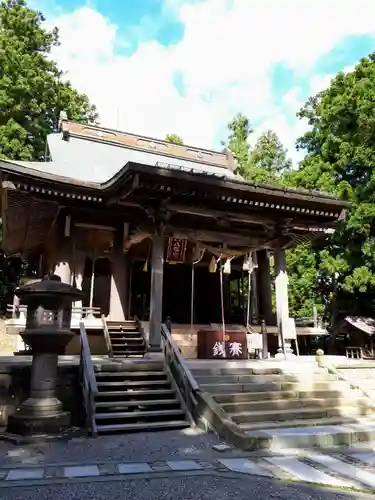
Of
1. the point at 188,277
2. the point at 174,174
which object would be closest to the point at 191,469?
the point at 174,174

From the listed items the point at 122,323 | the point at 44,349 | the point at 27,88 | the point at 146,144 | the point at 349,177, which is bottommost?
the point at 44,349

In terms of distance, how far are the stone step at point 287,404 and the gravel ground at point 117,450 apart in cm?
91

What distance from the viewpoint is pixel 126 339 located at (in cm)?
1124

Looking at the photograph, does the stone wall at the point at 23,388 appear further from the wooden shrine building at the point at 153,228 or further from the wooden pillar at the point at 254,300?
the wooden pillar at the point at 254,300

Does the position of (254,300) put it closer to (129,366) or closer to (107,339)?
(107,339)

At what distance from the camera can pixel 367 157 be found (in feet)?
72.0

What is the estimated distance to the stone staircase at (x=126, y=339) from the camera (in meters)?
10.9

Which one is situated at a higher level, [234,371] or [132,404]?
[234,371]

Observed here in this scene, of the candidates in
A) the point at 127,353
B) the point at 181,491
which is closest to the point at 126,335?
the point at 127,353

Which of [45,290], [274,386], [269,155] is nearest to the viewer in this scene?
[45,290]

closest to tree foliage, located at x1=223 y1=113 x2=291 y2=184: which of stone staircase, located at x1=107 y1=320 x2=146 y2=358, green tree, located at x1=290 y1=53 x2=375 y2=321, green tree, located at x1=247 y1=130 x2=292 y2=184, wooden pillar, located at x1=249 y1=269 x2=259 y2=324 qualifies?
green tree, located at x1=247 y1=130 x2=292 y2=184

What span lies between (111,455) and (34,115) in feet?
82.5

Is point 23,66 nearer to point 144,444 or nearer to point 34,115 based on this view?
point 34,115

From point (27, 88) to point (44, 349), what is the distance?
21.7 meters
